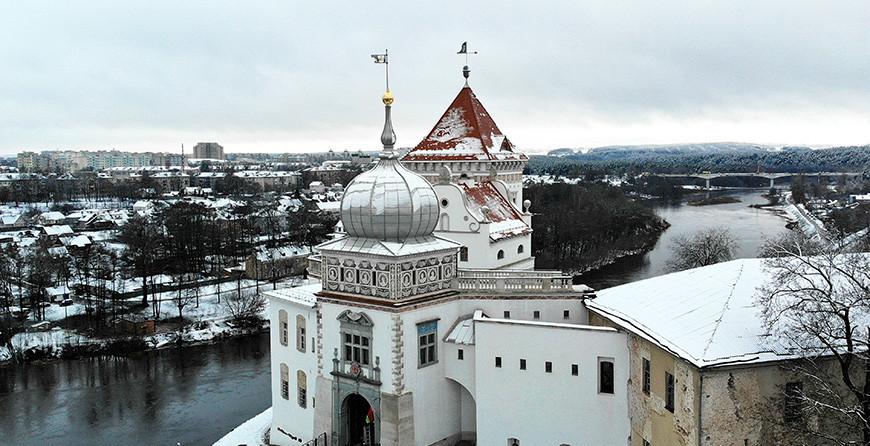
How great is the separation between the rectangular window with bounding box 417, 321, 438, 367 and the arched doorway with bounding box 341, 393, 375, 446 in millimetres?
2273

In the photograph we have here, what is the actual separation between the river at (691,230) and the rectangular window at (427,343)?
32.4m

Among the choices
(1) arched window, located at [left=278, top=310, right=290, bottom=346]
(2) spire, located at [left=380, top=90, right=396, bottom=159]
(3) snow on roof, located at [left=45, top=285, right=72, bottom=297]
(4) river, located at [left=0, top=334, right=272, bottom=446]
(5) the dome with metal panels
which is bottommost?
(4) river, located at [left=0, top=334, right=272, bottom=446]

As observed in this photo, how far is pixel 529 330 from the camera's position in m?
21.1

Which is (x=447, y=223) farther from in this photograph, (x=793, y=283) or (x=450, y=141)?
(x=793, y=283)

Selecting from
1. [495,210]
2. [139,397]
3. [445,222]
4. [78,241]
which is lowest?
[139,397]

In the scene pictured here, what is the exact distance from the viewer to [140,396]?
35.9 meters

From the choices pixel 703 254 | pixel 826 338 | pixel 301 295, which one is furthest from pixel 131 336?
pixel 826 338

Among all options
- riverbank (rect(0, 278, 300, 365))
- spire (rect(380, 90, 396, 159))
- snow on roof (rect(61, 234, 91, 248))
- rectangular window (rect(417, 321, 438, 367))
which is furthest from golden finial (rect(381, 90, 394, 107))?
snow on roof (rect(61, 234, 91, 248))

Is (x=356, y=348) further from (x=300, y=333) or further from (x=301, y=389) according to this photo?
(x=301, y=389)

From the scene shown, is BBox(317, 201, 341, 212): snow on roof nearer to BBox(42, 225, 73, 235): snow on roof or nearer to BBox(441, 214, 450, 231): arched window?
BBox(42, 225, 73, 235): snow on roof

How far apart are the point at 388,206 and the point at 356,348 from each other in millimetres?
4031

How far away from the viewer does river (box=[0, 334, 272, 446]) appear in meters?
31.2

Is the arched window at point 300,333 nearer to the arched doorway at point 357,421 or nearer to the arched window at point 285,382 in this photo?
the arched window at point 285,382

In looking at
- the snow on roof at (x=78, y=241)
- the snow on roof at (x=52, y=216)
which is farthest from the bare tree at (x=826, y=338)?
the snow on roof at (x=52, y=216)
